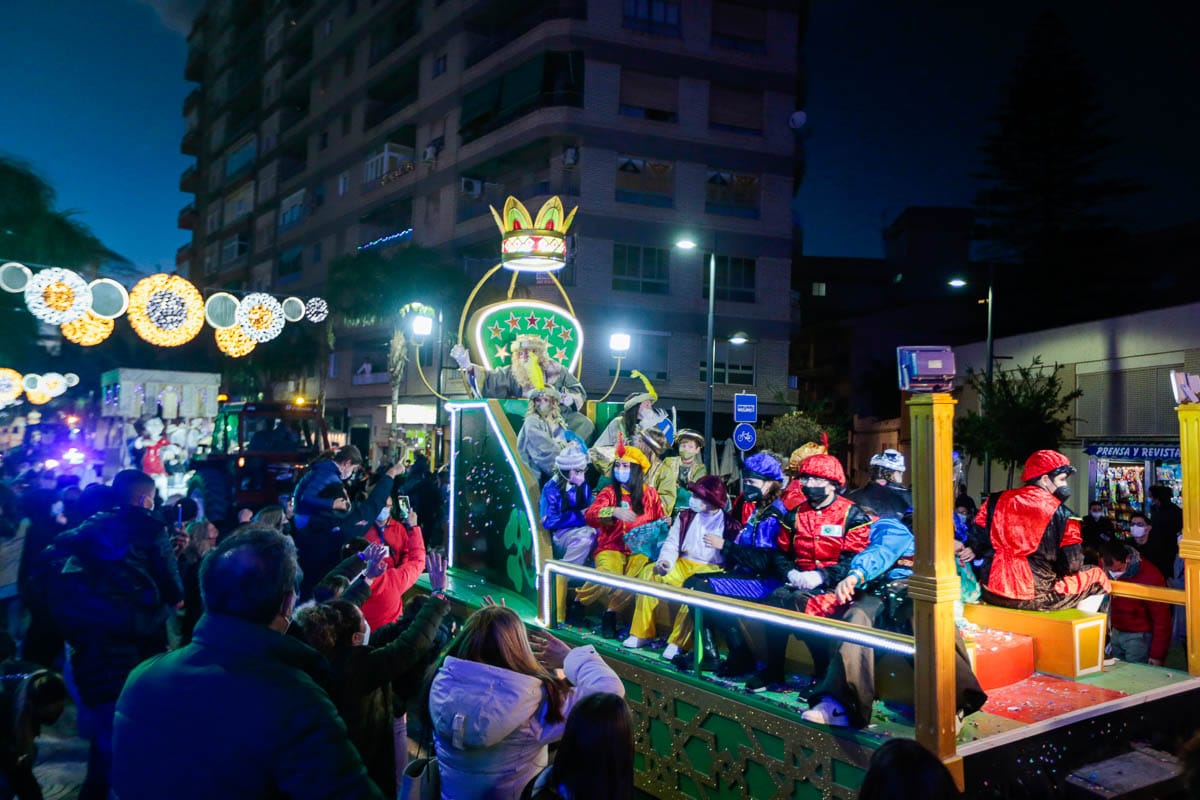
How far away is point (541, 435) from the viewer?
7293 mm

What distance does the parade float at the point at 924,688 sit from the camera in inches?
148

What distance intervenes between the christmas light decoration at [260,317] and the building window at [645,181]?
17324 millimetres

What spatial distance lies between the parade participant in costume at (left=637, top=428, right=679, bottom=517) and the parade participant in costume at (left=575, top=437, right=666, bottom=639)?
726 millimetres

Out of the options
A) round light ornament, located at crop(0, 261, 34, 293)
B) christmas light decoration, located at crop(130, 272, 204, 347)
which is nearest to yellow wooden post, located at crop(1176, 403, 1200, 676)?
christmas light decoration, located at crop(130, 272, 204, 347)

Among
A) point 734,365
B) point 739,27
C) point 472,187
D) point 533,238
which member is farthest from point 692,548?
point 472,187

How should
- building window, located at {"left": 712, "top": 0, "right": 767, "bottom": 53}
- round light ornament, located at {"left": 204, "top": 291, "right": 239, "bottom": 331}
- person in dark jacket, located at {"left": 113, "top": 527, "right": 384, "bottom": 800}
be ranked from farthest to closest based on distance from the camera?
building window, located at {"left": 712, "top": 0, "right": 767, "bottom": 53} → round light ornament, located at {"left": 204, "top": 291, "right": 239, "bottom": 331} → person in dark jacket, located at {"left": 113, "top": 527, "right": 384, "bottom": 800}

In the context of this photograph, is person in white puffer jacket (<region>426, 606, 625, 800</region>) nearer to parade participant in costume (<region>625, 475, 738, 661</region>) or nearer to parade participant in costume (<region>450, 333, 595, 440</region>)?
parade participant in costume (<region>625, 475, 738, 661</region>)

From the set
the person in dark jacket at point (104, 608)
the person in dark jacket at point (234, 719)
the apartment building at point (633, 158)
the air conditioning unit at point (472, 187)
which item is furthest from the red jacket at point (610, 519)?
the air conditioning unit at point (472, 187)

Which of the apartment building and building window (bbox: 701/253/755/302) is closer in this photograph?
the apartment building

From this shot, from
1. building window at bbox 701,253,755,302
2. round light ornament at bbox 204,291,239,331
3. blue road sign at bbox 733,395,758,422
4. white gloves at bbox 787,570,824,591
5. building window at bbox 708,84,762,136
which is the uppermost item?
building window at bbox 708,84,762,136

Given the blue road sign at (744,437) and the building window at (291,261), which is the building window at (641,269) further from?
the building window at (291,261)

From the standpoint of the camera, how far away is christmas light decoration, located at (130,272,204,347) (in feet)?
42.0

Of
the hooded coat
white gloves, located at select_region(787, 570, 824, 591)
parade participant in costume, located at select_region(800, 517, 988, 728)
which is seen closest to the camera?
the hooded coat

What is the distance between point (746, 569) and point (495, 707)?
286cm
